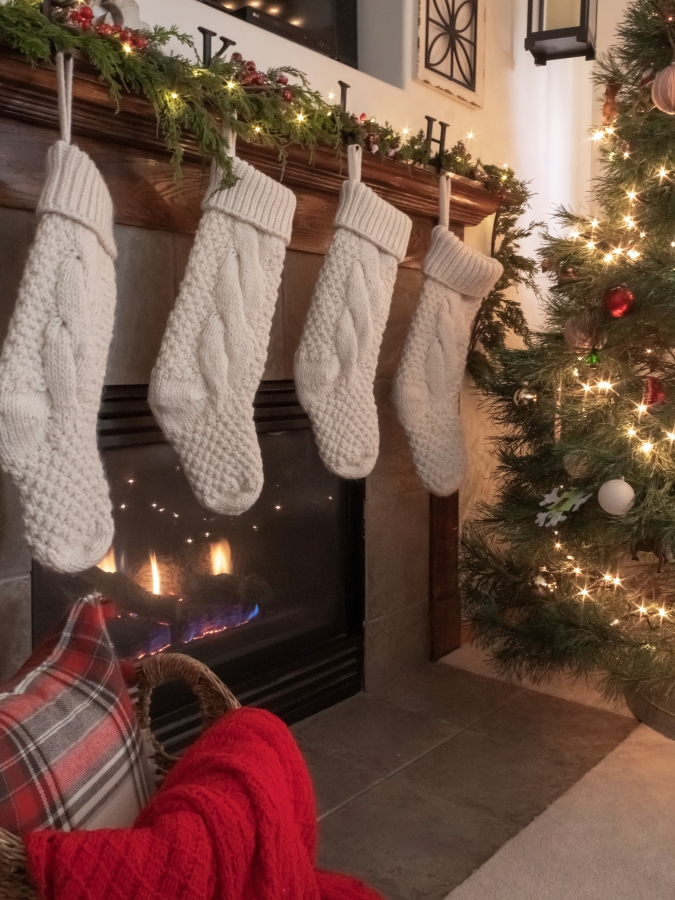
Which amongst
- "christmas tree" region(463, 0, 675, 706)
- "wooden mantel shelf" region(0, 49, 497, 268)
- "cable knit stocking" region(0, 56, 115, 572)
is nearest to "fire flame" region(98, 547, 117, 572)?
"cable knit stocking" region(0, 56, 115, 572)

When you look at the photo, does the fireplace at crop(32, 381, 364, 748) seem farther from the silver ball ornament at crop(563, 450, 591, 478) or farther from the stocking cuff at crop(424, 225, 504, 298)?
the silver ball ornament at crop(563, 450, 591, 478)

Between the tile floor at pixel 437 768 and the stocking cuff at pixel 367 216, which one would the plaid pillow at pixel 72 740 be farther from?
the stocking cuff at pixel 367 216

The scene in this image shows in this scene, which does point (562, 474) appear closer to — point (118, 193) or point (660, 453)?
point (660, 453)

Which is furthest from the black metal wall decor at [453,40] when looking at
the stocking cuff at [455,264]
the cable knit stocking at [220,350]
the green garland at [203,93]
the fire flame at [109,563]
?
the fire flame at [109,563]

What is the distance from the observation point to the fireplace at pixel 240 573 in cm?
163

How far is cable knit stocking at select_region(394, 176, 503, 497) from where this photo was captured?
190cm

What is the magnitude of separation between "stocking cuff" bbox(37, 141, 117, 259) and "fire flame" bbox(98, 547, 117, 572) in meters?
0.66

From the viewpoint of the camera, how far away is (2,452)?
117 cm

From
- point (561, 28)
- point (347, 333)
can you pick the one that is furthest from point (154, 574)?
point (561, 28)

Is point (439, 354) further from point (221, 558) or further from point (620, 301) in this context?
point (221, 558)

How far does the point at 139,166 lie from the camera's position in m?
1.48

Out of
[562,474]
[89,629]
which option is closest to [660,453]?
[562,474]

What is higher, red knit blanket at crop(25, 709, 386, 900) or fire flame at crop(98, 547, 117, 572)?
fire flame at crop(98, 547, 117, 572)

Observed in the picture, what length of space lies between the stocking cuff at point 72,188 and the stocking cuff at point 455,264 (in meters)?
0.87
